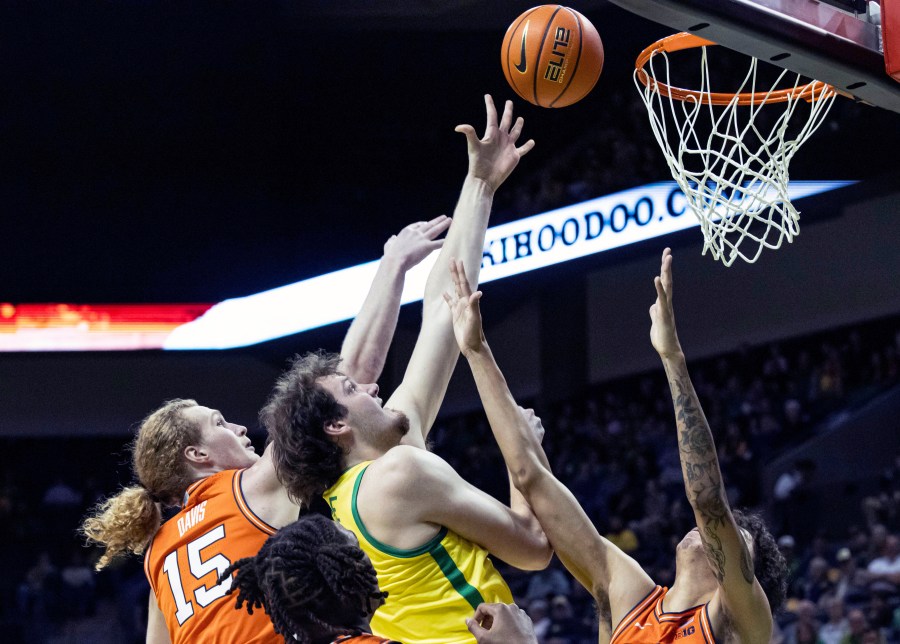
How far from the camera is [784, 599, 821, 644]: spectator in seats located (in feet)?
27.8

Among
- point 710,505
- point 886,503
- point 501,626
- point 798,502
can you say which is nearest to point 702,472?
point 710,505

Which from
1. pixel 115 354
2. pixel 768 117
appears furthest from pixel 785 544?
pixel 115 354

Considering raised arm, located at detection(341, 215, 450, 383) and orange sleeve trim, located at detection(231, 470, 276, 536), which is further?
raised arm, located at detection(341, 215, 450, 383)

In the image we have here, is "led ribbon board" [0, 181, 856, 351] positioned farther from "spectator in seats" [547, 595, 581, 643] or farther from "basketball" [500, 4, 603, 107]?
"basketball" [500, 4, 603, 107]

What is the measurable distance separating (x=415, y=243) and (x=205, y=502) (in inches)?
41.0

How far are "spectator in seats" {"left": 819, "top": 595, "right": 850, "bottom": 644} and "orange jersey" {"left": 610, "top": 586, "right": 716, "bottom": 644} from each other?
19.3 ft

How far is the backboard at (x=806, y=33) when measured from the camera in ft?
9.64

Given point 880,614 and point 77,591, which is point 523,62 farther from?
point 77,591

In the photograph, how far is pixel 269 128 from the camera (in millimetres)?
14508

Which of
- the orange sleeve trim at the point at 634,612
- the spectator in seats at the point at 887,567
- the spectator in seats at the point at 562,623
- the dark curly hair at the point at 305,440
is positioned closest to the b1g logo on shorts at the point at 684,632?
the orange sleeve trim at the point at 634,612

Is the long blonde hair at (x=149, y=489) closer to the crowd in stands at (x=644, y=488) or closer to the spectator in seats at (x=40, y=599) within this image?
the crowd in stands at (x=644, y=488)

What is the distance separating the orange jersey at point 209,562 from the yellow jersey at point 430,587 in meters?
0.51

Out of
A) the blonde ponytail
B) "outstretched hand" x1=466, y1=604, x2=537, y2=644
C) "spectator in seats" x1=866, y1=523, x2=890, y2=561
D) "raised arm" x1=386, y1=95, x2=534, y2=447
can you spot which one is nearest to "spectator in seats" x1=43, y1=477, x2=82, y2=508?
"spectator in seats" x1=866, y1=523, x2=890, y2=561

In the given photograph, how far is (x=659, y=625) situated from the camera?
3.04 m
